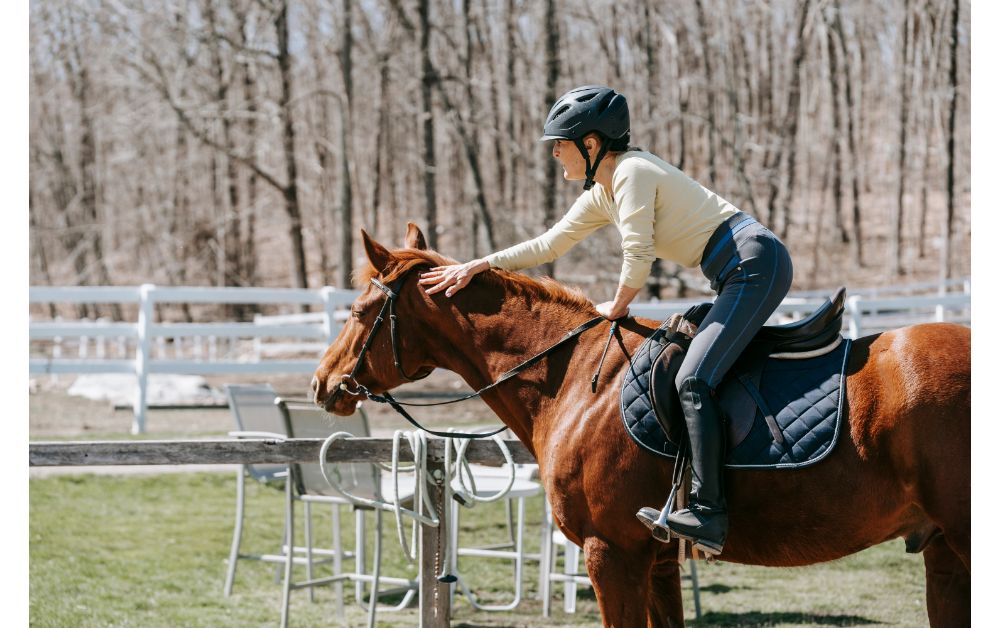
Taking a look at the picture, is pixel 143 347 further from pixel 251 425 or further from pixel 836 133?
pixel 836 133

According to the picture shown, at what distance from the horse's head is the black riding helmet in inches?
30.3

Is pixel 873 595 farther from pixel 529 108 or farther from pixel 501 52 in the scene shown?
pixel 501 52

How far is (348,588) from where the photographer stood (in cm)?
780

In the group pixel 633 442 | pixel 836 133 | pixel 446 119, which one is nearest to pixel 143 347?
pixel 633 442

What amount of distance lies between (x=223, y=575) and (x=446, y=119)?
18.0 metres

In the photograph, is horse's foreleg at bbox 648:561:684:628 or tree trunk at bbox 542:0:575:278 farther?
tree trunk at bbox 542:0:575:278

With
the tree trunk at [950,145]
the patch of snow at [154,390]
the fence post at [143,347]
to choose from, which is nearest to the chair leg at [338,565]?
the fence post at [143,347]

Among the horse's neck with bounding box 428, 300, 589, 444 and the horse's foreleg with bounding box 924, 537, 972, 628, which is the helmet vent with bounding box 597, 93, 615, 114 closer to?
the horse's neck with bounding box 428, 300, 589, 444

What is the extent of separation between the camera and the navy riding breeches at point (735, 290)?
3.47 metres

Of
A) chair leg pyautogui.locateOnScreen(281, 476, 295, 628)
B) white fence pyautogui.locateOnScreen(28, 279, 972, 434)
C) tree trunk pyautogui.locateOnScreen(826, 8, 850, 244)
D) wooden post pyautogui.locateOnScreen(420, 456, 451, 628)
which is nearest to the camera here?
wooden post pyautogui.locateOnScreen(420, 456, 451, 628)

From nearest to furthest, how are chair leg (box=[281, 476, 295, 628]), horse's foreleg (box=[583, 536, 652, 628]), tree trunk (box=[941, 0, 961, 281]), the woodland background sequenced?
horse's foreleg (box=[583, 536, 652, 628]) < chair leg (box=[281, 476, 295, 628]) < the woodland background < tree trunk (box=[941, 0, 961, 281])

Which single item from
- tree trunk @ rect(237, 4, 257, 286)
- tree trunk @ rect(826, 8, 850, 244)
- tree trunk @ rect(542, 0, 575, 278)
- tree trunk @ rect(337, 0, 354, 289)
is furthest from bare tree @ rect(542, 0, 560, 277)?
tree trunk @ rect(826, 8, 850, 244)

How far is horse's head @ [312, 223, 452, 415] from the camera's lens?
404cm

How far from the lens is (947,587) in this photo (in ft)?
12.0
